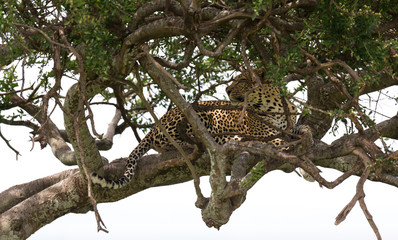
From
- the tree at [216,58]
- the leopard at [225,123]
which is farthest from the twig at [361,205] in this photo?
the leopard at [225,123]

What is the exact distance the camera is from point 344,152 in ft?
24.7

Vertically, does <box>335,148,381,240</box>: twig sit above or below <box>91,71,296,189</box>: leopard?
below

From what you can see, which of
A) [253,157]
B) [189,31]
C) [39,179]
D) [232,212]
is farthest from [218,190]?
[39,179]

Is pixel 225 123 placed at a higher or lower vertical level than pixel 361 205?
higher

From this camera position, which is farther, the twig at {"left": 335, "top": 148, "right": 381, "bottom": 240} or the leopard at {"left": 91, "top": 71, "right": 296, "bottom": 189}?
the leopard at {"left": 91, "top": 71, "right": 296, "bottom": 189}

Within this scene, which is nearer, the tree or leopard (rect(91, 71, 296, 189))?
the tree

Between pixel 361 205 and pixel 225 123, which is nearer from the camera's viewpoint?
pixel 361 205

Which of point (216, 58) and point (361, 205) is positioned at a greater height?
point (216, 58)

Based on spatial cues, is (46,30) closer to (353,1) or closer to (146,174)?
(146,174)

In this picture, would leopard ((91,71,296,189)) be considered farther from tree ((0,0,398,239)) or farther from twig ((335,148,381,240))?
twig ((335,148,381,240))

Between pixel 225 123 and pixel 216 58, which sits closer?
pixel 216 58

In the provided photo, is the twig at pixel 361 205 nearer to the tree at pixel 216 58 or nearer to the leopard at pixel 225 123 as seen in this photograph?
the tree at pixel 216 58

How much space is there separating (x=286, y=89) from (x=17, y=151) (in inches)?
140

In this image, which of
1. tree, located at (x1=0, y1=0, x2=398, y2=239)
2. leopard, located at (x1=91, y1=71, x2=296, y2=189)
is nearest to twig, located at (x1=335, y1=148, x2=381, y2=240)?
tree, located at (x1=0, y1=0, x2=398, y2=239)
